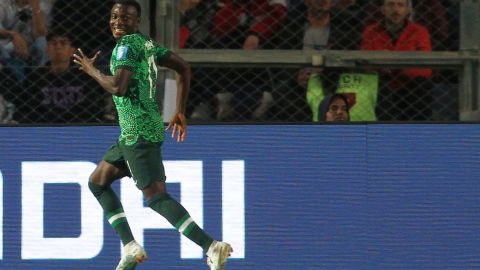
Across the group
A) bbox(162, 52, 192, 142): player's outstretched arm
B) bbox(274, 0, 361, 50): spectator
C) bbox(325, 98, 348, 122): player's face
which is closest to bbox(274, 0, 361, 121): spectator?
bbox(274, 0, 361, 50): spectator

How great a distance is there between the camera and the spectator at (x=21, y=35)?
8750 millimetres

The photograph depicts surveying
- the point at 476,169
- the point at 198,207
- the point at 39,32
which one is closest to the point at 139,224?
the point at 198,207

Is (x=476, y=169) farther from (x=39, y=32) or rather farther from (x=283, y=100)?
(x=39, y=32)

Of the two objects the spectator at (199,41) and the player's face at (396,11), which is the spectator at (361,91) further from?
the spectator at (199,41)

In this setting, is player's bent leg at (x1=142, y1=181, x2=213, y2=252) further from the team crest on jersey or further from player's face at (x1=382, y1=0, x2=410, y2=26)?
player's face at (x1=382, y1=0, x2=410, y2=26)

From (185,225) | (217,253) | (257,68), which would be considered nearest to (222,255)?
(217,253)

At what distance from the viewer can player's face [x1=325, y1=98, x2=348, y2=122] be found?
28.8ft

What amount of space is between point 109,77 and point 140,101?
0.35 metres

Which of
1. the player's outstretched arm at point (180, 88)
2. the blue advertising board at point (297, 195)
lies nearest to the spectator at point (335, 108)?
the blue advertising board at point (297, 195)

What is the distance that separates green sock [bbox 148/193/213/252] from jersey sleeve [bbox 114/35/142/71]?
81cm

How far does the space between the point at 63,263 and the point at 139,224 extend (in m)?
0.57

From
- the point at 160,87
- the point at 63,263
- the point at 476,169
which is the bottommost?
the point at 63,263

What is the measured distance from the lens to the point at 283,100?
28.8ft

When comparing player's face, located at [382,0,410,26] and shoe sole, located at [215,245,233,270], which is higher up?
player's face, located at [382,0,410,26]
